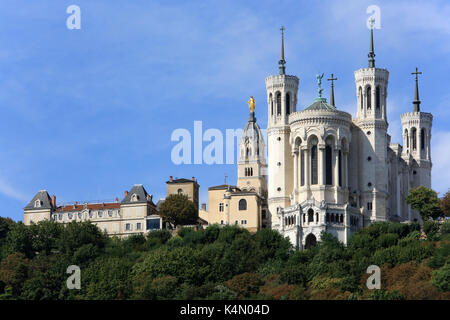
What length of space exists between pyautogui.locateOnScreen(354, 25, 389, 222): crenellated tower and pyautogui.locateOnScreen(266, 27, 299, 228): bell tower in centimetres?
780

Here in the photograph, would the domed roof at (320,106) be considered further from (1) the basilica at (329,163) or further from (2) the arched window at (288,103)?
(2) the arched window at (288,103)

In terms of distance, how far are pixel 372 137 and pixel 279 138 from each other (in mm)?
10489

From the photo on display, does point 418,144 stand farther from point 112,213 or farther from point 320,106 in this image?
point 112,213

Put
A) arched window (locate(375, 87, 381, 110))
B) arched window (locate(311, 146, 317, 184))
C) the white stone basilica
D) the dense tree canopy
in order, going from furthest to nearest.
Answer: arched window (locate(375, 87, 381, 110)) < arched window (locate(311, 146, 317, 184)) < the white stone basilica < the dense tree canopy

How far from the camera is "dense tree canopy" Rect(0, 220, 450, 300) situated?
117250 mm

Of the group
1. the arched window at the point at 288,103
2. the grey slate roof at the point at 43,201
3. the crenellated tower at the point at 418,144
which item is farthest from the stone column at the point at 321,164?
the grey slate roof at the point at 43,201

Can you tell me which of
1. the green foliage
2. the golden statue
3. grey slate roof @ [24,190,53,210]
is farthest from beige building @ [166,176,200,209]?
the green foliage

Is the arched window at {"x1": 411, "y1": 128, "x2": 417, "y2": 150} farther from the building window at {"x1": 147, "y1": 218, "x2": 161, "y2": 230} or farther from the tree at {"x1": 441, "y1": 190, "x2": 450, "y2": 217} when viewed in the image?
the building window at {"x1": 147, "y1": 218, "x2": 161, "y2": 230}

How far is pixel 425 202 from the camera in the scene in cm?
14462

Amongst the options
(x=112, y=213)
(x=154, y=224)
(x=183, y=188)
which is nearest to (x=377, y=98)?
(x=183, y=188)

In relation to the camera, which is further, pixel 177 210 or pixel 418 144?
pixel 418 144

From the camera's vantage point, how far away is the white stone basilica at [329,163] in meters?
134
